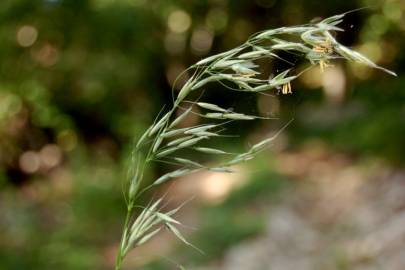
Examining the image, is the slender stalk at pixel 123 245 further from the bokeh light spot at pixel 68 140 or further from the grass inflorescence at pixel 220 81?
the bokeh light spot at pixel 68 140

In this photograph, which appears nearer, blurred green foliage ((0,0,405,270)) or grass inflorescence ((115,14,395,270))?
grass inflorescence ((115,14,395,270))

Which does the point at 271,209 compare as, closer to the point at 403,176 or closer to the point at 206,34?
the point at 403,176

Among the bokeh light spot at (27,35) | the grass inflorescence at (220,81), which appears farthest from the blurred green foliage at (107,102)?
the grass inflorescence at (220,81)

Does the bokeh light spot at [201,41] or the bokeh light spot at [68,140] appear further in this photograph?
the bokeh light spot at [201,41]

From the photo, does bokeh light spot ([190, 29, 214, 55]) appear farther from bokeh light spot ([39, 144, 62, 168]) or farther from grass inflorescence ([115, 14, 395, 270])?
grass inflorescence ([115, 14, 395, 270])

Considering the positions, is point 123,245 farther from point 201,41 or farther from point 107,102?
point 201,41

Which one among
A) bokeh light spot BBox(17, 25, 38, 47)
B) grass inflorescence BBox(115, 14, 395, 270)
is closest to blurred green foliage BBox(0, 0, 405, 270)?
bokeh light spot BBox(17, 25, 38, 47)

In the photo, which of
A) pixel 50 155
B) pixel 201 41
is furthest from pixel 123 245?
pixel 201 41

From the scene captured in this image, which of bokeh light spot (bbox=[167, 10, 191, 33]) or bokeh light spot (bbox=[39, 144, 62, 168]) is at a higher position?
bokeh light spot (bbox=[167, 10, 191, 33])
